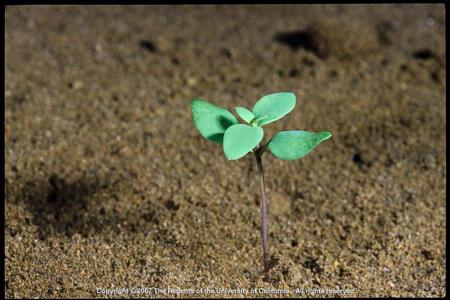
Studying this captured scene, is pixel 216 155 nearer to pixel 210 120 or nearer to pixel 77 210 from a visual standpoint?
pixel 77 210

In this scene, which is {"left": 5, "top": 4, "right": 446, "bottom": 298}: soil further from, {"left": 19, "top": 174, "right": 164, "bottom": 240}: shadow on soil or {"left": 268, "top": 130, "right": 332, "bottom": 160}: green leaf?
{"left": 268, "top": 130, "right": 332, "bottom": 160}: green leaf

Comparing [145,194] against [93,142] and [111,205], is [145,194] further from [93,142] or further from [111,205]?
[93,142]

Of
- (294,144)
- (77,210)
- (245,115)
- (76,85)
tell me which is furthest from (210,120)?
(76,85)

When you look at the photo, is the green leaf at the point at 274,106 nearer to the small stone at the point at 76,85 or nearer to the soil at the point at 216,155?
the soil at the point at 216,155

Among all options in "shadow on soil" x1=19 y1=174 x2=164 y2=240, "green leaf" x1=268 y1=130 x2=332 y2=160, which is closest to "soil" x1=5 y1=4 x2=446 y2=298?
"shadow on soil" x1=19 y1=174 x2=164 y2=240

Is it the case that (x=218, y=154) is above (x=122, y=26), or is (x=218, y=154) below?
below

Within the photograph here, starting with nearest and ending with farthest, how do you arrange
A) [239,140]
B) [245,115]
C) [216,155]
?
[239,140] → [245,115] → [216,155]

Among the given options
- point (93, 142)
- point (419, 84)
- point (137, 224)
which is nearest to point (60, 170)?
point (93, 142)
